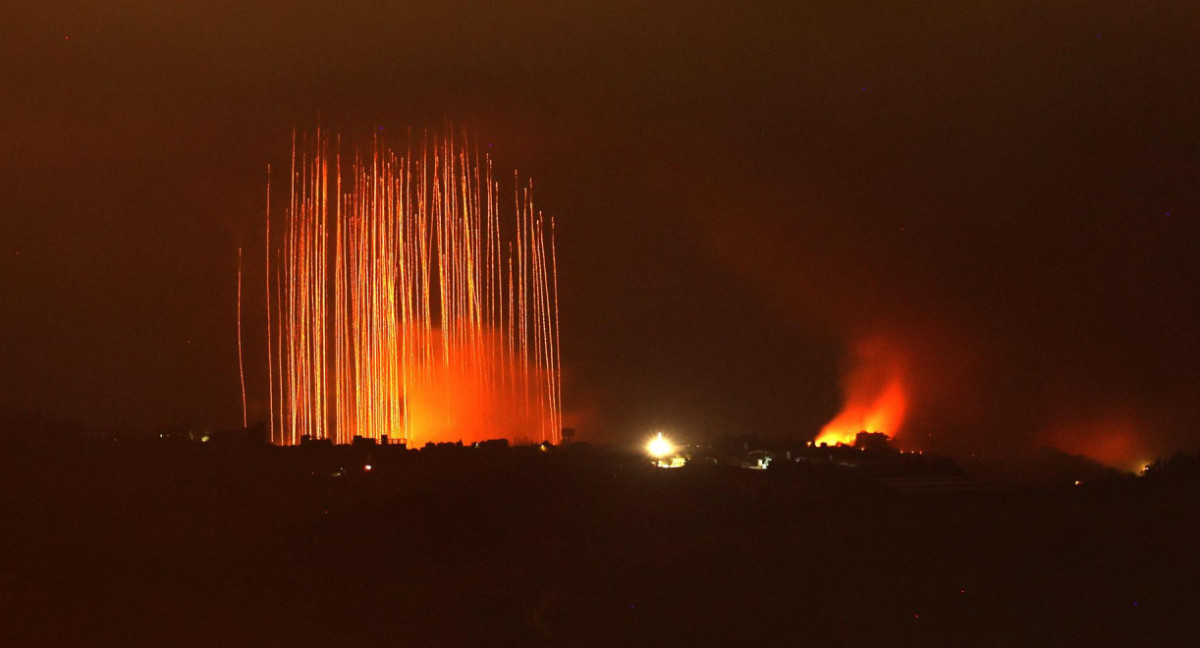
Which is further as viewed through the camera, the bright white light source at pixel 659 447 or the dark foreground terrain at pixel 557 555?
the bright white light source at pixel 659 447

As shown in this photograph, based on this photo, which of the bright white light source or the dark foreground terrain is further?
the bright white light source

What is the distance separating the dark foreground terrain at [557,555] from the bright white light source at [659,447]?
22.3ft

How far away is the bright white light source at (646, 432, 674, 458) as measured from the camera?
37031 millimetres

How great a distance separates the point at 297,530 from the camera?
21.6 metres

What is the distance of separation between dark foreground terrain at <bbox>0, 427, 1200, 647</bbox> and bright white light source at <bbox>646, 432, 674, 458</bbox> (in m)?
6.80

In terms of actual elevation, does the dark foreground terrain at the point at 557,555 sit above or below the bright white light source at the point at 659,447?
below

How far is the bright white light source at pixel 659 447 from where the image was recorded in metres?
37.0

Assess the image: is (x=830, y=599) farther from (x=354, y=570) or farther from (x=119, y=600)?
(x=119, y=600)

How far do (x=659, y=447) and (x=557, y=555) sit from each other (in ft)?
70.3

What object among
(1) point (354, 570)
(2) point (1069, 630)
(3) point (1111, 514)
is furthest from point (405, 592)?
(3) point (1111, 514)

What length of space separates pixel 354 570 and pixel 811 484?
12.3m

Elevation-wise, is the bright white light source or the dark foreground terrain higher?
the bright white light source

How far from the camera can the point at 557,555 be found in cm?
1855

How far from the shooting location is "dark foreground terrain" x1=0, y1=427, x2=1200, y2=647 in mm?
11625
